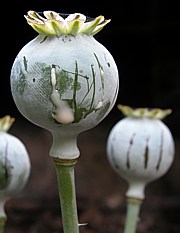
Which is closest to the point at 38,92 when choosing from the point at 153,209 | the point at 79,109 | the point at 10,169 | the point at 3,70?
the point at 79,109

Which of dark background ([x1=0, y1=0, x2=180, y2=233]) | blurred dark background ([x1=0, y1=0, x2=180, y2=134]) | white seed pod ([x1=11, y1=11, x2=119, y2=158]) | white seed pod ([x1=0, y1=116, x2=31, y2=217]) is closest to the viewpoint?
white seed pod ([x1=11, y1=11, x2=119, y2=158])

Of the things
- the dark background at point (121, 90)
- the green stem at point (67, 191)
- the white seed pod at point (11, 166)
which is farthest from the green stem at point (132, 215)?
the dark background at point (121, 90)

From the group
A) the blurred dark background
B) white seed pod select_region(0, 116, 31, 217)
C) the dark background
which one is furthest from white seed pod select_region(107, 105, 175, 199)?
the blurred dark background

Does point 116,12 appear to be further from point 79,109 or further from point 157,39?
point 79,109

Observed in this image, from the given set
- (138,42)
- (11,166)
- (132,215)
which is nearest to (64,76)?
(11,166)

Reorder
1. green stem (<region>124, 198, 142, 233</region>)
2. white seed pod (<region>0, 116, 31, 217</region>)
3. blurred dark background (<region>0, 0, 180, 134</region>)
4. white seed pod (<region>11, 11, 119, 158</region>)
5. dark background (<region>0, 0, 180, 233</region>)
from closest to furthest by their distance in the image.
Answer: white seed pod (<region>11, 11, 119, 158</region>)
white seed pod (<region>0, 116, 31, 217</region>)
green stem (<region>124, 198, 142, 233</region>)
dark background (<region>0, 0, 180, 233</region>)
blurred dark background (<region>0, 0, 180, 134</region>)

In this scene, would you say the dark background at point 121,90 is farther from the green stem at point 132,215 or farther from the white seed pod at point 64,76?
the white seed pod at point 64,76

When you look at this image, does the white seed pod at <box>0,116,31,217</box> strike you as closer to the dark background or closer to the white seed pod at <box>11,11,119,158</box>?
the white seed pod at <box>11,11,119,158</box>
